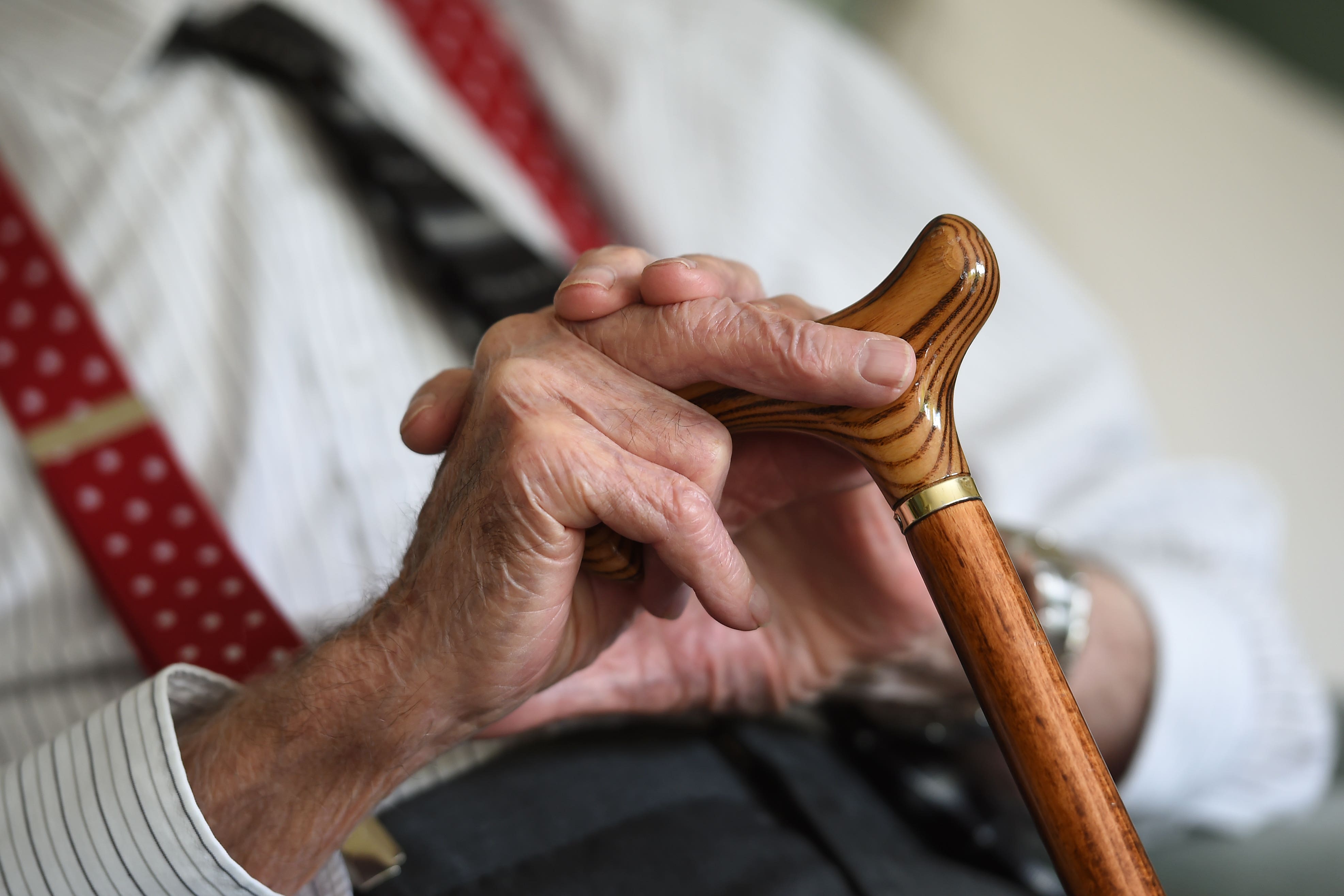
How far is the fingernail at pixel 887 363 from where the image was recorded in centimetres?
32

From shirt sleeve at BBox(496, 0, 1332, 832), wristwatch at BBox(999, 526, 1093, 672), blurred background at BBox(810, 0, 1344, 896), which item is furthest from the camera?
blurred background at BBox(810, 0, 1344, 896)

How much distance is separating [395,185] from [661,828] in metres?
0.45

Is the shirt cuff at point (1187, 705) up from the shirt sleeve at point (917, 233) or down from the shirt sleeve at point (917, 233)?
down

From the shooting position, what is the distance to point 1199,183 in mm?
1280

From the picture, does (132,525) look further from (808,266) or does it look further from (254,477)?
(808,266)

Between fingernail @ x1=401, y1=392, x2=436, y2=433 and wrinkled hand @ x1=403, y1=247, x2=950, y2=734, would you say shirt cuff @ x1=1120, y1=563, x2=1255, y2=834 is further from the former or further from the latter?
fingernail @ x1=401, y1=392, x2=436, y2=433

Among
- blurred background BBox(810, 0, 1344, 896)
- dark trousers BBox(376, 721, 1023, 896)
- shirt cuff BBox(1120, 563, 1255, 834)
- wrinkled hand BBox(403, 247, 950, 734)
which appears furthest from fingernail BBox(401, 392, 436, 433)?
blurred background BBox(810, 0, 1344, 896)

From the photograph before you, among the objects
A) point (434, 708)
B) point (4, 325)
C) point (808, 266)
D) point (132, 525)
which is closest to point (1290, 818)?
point (808, 266)

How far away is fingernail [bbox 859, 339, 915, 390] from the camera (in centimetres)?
32

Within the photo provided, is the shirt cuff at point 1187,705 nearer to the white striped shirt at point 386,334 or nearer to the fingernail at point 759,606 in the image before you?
the white striped shirt at point 386,334

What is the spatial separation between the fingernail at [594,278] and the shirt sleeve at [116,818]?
0.23 m

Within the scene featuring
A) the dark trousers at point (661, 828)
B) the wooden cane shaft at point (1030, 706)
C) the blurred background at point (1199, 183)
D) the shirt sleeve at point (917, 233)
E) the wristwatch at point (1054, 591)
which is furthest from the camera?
the blurred background at point (1199, 183)

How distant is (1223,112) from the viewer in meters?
1.30

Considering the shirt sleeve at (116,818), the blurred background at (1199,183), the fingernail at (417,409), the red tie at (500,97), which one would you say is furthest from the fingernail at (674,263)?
the blurred background at (1199,183)
